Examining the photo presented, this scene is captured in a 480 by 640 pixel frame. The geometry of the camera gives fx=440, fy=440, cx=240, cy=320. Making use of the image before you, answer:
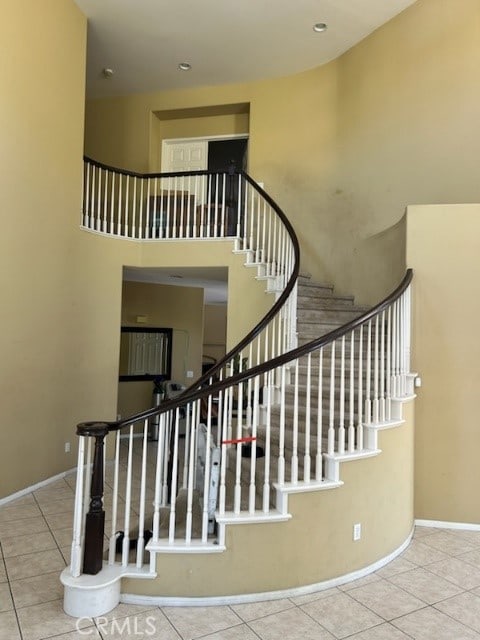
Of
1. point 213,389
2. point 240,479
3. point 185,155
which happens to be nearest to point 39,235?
point 213,389

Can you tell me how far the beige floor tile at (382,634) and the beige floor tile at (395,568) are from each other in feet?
1.94

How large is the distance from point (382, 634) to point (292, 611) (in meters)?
0.50

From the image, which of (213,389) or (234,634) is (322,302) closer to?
(213,389)

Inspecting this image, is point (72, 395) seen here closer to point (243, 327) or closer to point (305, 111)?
point (243, 327)

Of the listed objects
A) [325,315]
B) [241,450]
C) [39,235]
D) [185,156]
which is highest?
[185,156]

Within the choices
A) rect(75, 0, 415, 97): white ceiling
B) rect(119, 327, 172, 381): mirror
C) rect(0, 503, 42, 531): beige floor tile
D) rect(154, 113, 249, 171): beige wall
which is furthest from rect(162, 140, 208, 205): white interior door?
rect(0, 503, 42, 531): beige floor tile

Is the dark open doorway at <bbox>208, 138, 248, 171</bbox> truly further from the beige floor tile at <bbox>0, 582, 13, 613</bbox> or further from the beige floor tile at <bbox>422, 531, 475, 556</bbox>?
the beige floor tile at <bbox>0, 582, 13, 613</bbox>

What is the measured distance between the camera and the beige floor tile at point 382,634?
2.37 metres

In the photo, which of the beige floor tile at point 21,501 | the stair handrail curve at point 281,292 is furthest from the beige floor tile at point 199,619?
the beige floor tile at point 21,501

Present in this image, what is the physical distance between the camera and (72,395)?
5184mm

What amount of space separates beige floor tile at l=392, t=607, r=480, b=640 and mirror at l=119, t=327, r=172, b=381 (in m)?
5.75

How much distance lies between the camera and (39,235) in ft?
15.0

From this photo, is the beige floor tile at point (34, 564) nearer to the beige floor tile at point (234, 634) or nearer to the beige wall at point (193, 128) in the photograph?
the beige floor tile at point (234, 634)

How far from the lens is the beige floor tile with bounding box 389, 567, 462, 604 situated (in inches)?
110
